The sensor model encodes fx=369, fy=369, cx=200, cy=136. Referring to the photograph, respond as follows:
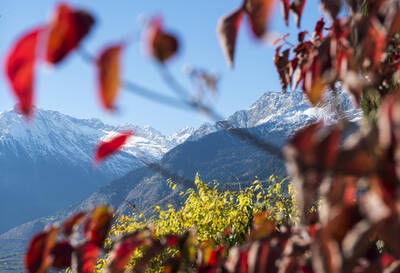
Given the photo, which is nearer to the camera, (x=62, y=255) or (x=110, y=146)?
(x=110, y=146)

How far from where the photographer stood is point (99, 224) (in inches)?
31.6

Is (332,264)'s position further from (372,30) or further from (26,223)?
(26,223)

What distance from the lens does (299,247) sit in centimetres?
66

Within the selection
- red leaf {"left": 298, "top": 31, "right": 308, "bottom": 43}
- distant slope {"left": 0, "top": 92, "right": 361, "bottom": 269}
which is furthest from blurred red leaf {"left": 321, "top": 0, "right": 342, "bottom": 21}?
distant slope {"left": 0, "top": 92, "right": 361, "bottom": 269}

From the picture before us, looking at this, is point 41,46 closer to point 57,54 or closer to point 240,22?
point 57,54

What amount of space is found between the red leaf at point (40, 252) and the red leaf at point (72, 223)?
8cm

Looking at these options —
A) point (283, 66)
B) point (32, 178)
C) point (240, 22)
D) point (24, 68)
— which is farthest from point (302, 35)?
point (32, 178)

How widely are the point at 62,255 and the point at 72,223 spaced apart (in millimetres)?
69

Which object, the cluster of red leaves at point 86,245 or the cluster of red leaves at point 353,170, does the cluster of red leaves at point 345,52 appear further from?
the cluster of red leaves at point 86,245

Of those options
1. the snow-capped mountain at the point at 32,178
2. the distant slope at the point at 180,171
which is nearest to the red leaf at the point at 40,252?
the distant slope at the point at 180,171

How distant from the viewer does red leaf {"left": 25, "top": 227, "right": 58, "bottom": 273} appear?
0.68 metres

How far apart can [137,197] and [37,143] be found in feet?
259

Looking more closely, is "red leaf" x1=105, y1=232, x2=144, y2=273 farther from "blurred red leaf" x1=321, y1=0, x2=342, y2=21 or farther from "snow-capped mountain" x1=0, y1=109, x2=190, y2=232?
"snow-capped mountain" x1=0, y1=109, x2=190, y2=232

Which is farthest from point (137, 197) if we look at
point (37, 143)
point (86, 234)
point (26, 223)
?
point (86, 234)
